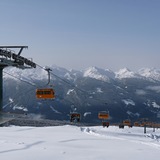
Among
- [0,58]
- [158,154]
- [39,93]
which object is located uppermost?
[0,58]

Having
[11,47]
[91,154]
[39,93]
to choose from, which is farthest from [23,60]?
[91,154]

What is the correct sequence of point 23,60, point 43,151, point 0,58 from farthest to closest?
1. point 23,60
2. point 0,58
3. point 43,151

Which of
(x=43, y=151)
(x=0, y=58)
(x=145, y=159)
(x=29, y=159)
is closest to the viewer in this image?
(x=29, y=159)

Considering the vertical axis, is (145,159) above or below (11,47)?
below

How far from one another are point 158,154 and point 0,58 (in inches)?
638

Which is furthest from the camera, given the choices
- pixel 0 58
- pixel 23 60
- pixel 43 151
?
pixel 23 60

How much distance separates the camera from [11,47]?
29.2 metres

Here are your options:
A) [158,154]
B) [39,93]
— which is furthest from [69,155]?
[39,93]

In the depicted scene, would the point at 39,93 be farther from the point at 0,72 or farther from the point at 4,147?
the point at 4,147

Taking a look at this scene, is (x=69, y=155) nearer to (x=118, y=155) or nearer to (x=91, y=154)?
(x=91, y=154)

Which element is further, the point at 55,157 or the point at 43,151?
the point at 43,151

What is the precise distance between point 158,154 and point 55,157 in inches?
239

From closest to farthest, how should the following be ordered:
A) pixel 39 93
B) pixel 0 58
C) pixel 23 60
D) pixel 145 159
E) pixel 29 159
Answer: pixel 29 159, pixel 145 159, pixel 0 58, pixel 23 60, pixel 39 93

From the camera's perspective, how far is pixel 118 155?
1728 centimetres
